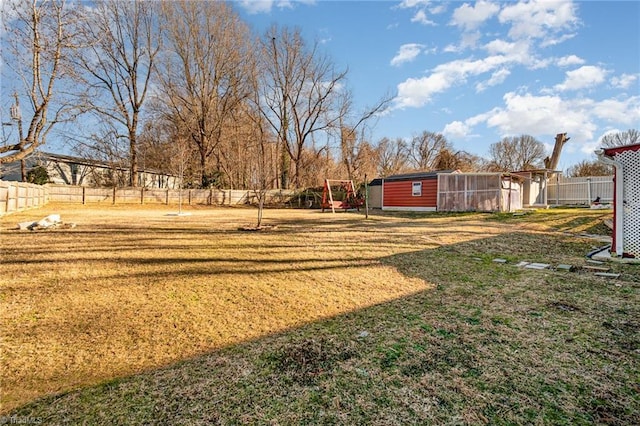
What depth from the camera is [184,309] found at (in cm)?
343

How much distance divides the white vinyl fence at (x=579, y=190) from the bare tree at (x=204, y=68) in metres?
24.1

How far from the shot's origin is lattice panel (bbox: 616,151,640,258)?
5492 millimetres

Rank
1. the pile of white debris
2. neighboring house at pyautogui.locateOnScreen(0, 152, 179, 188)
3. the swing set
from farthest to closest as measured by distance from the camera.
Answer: neighboring house at pyautogui.locateOnScreen(0, 152, 179, 188)
the swing set
the pile of white debris

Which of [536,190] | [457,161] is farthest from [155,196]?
[457,161]

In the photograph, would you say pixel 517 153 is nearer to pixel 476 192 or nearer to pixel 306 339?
pixel 476 192

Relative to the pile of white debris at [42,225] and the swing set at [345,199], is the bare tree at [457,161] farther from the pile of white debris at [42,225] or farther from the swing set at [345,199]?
the pile of white debris at [42,225]

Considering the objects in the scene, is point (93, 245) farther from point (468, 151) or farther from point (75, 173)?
point (468, 151)

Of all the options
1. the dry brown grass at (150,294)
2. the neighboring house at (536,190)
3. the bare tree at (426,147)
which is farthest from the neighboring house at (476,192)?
the bare tree at (426,147)

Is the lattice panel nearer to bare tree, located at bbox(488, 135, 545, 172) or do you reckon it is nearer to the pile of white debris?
the pile of white debris

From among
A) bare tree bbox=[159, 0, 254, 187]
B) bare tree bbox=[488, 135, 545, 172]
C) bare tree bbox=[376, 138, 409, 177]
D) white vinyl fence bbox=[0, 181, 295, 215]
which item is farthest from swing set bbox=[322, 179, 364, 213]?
bare tree bbox=[488, 135, 545, 172]

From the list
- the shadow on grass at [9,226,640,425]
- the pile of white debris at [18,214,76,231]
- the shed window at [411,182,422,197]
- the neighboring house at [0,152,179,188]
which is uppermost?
the neighboring house at [0,152,179,188]

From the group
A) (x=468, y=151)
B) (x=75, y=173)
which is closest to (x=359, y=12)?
(x=75, y=173)

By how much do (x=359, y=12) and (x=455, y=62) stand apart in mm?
5094

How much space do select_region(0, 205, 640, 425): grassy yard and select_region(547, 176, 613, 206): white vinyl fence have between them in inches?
Answer: 776
